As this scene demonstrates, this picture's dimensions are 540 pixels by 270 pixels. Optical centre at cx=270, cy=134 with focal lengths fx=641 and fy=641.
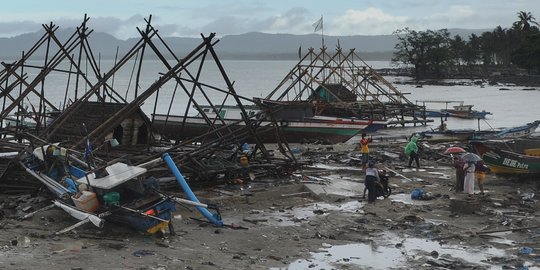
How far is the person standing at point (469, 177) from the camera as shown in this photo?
16094 mm

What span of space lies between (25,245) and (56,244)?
1.63ft

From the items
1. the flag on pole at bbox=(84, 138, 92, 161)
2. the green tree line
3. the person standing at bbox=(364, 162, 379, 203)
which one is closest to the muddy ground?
the person standing at bbox=(364, 162, 379, 203)

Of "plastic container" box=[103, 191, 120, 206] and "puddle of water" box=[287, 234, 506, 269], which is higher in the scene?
"plastic container" box=[103, 191, 120, 206]

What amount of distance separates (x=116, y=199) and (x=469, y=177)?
29.5 feet

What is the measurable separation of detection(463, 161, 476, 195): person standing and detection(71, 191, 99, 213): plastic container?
9.21m

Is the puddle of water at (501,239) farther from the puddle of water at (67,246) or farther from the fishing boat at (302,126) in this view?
the fishing boat at (302,126)

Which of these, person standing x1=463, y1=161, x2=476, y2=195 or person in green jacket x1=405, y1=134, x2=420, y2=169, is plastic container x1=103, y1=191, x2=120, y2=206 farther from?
person in green jacket x1=405, y1=134, x2=420, y2=169

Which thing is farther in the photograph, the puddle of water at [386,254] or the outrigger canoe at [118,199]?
the outrigger canoe at [118,199]

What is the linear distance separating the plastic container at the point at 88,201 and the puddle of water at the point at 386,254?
3.96m

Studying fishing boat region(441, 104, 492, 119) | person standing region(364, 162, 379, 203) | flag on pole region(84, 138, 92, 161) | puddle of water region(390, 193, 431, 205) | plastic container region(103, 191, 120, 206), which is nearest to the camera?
plastic container region(103, 191, 120, 206)

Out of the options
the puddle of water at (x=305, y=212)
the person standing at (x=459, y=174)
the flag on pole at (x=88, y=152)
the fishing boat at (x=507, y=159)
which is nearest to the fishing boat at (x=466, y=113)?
the fishing boat at (x=507, y=159)

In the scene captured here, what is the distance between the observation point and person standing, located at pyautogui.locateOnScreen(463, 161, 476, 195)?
16094 millimetres

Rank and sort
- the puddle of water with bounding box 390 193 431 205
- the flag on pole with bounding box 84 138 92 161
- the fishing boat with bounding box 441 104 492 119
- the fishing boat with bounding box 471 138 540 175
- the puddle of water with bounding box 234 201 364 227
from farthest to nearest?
the fishing boat with bounding box 441 104 492 119 < the fishing boat with bounding box 471 138 540 175 < the puddle of water with bounding box 390 193 431 205 < the puddle of water with bounding box 234 201 364 227 < the flag on pole with bounding box 84 138 92 161

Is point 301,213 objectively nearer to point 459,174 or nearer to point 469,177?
point 469,177
